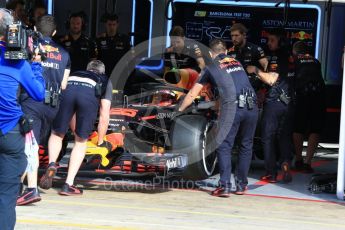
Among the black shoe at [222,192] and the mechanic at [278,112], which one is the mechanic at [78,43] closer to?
the mechanic at [278,112]

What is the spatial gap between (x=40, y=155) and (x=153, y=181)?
1.47 m

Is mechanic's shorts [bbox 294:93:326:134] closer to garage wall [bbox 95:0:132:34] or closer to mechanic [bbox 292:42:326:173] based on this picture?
mechanic [bbox 292:42:326:173]

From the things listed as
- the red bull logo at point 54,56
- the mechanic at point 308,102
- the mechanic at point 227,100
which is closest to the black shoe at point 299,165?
the mechanic at point 308,102

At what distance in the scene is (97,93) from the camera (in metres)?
8.40

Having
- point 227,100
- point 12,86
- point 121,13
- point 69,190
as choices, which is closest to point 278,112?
point 227,100

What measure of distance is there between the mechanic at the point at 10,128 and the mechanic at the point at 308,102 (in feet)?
19.9

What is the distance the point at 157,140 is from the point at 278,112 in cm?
164

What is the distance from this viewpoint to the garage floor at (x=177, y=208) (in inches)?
278

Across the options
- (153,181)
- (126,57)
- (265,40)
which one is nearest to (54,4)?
(126,57)

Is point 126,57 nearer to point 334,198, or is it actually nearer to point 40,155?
point 40,155

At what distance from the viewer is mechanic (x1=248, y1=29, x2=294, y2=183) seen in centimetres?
975

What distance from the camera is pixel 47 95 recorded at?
26.2 feet

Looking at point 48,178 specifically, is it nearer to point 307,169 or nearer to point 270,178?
point 270,178

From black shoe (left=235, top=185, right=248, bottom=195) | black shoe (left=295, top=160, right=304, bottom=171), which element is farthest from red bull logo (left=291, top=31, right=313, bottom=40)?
black shoe (left=235, top=185, right=248, bottom=195)
